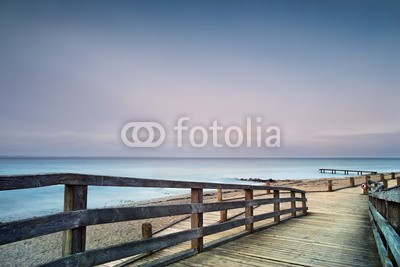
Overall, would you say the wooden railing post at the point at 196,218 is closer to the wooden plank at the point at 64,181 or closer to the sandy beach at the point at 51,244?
the wooden plank at the point at 64,181

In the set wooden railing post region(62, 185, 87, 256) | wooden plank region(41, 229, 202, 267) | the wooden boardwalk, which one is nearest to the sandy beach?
the wooden boardwalk

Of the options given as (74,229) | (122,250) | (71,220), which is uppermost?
(71,220)

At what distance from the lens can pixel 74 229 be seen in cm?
288

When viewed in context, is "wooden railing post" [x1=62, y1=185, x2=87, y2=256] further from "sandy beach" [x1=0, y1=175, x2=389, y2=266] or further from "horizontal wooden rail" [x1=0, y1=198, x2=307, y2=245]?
"sandy beach" [x1=0, y1=175, x2=389, y2=266]

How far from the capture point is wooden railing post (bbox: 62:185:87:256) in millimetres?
2865

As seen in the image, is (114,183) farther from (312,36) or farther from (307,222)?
(312,36)

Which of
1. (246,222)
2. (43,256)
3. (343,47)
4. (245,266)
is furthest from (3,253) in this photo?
(343,47)

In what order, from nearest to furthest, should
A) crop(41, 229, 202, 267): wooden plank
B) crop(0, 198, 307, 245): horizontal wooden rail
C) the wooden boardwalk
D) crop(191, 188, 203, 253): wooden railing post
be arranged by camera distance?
crop(0, 198, 307, 245): horizontal wooden rail, crop(41, 229, 202, 267): wooden plank, the wooden boardwalk, crop(191, 188, 203, 253): wooden railing post

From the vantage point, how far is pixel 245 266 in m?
4.23

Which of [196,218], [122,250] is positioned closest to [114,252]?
[122,250]

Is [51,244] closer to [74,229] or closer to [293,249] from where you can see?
[293,249]

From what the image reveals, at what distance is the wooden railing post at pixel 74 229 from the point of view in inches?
113

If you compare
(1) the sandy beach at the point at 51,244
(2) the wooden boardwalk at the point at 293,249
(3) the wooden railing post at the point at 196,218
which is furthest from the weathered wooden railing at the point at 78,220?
(1) the sandy beach at the point at 51,244

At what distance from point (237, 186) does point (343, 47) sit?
905 inches
